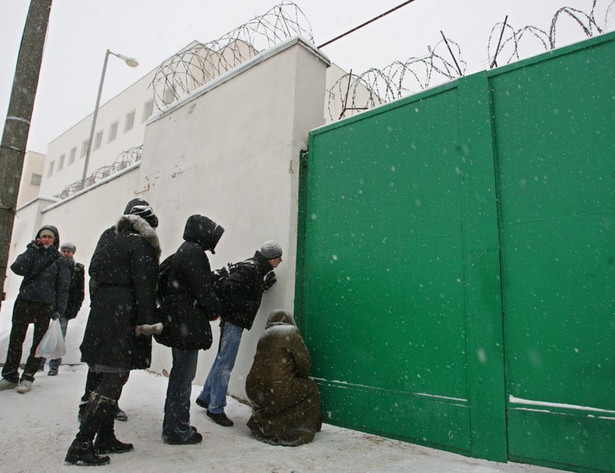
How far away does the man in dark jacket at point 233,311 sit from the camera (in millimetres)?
3541

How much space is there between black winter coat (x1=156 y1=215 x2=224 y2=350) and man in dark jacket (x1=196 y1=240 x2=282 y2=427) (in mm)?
579

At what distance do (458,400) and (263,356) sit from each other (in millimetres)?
1446

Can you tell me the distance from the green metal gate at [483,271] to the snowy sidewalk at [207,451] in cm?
21

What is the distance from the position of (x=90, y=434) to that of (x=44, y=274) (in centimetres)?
243

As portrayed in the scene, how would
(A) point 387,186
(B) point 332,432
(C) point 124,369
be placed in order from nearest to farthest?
(C) point 124,369
(B) point 332,432
(A) point 387,186

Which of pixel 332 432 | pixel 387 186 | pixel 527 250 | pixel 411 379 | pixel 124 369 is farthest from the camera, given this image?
pixel 387 186

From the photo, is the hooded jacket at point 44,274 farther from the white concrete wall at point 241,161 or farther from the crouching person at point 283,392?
the crouching person at point 283,392

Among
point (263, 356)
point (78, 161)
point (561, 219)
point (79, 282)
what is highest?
point (78, 161)

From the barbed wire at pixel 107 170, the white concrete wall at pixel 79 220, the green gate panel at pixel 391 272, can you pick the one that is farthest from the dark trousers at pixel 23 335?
the barbed wire at pixel 107 170

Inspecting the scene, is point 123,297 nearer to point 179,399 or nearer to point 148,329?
point 148,329

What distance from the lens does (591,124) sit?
9.14 feet

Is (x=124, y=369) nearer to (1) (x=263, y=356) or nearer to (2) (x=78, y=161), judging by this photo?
(1) (x=263, y=356)

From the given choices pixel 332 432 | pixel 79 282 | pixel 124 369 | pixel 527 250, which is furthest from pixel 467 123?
pixel 79 282

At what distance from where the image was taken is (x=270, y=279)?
4066 mm
